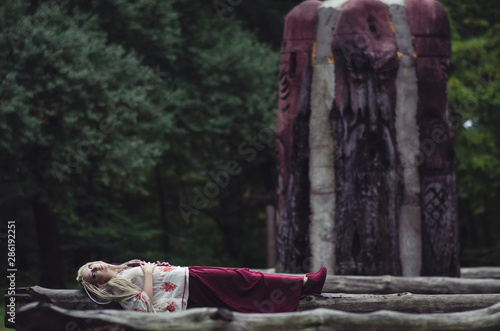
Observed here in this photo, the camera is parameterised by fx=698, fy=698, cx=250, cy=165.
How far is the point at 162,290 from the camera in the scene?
5684 millimetres

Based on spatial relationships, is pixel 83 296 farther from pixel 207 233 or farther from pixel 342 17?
pixel 207 233

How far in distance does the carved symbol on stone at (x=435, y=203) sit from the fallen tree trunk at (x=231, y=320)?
377 centimetres

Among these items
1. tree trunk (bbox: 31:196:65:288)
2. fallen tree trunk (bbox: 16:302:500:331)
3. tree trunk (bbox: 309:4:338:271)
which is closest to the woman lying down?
fallen tree trunk (bbox: 16:302:500:331)

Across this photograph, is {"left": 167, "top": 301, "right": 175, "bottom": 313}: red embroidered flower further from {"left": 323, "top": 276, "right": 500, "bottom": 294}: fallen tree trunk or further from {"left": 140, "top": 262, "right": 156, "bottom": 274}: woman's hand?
{"left": 323, "top": 276, "right": 500, "bottom": 294}: fallen tree trunk

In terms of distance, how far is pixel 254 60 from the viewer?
15.4 metres

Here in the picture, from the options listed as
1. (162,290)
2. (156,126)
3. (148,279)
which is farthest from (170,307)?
(156,126)

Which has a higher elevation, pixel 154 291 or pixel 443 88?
pixel 443 88

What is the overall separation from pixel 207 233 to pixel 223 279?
48.5ft

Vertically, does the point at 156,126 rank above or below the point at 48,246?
above

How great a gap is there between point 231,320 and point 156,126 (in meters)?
9.44

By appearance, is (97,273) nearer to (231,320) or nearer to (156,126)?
(231,320)

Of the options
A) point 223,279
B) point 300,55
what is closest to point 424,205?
point 300,55

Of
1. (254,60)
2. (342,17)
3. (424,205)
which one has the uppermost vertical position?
(254,60)

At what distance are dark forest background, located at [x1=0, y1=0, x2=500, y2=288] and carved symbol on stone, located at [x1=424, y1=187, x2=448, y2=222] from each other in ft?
17.4
